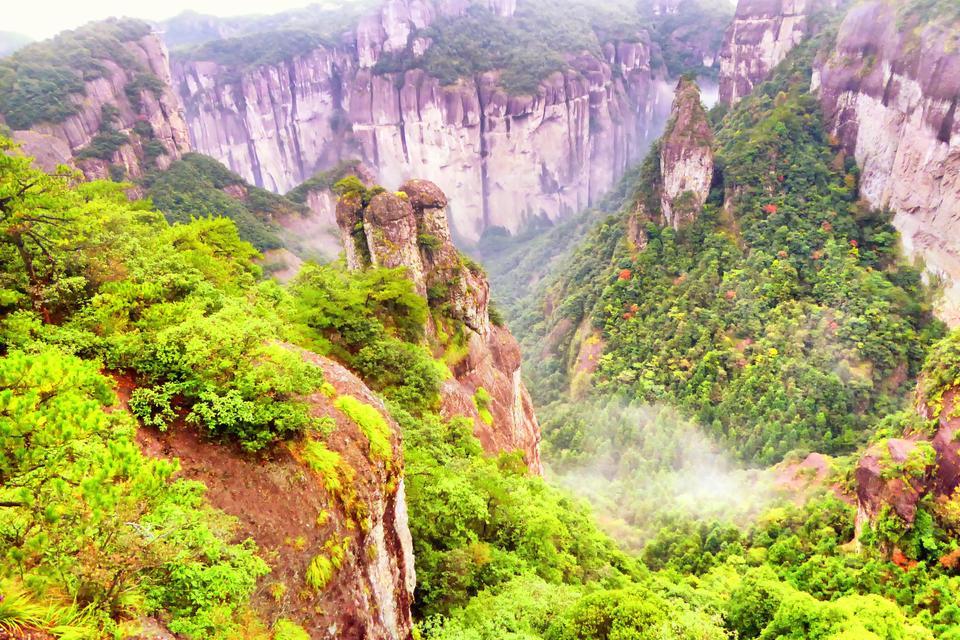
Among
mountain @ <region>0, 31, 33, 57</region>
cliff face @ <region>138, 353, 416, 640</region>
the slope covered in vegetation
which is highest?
mountain @ <region>0, 31, 33, 57</region>

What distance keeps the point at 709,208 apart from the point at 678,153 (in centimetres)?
721

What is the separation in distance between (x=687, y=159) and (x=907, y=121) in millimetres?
19412

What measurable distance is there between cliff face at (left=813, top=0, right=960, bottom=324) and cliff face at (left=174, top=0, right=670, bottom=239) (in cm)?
6374

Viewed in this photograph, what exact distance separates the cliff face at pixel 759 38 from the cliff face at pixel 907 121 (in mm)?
23647

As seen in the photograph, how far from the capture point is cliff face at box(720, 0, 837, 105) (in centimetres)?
8344

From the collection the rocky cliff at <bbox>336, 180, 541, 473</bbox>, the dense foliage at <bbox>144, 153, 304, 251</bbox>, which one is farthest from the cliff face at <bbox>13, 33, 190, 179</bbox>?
the rocky cliff at <bbox>336, 180, 541, 473</bbox>

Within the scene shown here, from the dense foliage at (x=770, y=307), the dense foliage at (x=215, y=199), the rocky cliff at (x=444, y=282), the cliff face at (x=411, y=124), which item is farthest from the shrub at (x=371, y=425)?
the cliff face at (x=411, y=124)

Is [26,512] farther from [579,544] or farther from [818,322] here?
[818,322]

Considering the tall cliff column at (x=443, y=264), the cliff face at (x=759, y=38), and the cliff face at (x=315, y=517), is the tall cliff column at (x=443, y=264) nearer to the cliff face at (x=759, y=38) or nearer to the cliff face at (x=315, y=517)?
the cliff face at (x=315, y=517)

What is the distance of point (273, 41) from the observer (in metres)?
125

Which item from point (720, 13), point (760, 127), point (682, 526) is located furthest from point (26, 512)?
point (720, 13)

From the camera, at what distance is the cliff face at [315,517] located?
838cm

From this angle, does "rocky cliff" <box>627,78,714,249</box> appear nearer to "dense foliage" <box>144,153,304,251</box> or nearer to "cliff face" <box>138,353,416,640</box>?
"dense foliage" <box>144,153,304,251</box>

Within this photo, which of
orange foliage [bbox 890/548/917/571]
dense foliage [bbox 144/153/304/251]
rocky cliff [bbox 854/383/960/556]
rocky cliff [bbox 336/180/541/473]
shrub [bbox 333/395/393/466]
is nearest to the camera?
shrub [bbox 333/395/393/466]
